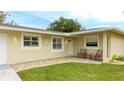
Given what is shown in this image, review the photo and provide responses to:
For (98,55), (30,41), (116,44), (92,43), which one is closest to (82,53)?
(92,43)

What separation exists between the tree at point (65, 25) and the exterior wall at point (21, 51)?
55.7 feet

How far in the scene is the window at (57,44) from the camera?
1529 centimetres

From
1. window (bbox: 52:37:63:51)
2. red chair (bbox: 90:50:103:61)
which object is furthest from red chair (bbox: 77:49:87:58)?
window (bbox: 52:37:63:51)

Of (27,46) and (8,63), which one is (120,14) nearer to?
(27,46)

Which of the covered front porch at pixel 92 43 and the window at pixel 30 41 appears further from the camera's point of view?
the covered front porch at pixel 92 43

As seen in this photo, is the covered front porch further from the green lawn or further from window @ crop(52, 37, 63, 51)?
the green lawn

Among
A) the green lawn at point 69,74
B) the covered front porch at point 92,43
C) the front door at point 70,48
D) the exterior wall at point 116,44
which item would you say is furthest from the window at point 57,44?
the green lawn at point 69,74

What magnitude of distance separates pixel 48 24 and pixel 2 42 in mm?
23671

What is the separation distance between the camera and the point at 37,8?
8578mm

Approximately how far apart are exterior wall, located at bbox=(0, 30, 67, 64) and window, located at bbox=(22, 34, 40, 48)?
395 millimetres

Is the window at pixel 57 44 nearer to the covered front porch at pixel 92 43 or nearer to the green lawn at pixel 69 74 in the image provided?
the covered front porch at pixel 92 43

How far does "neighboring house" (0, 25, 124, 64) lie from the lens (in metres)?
11.0
